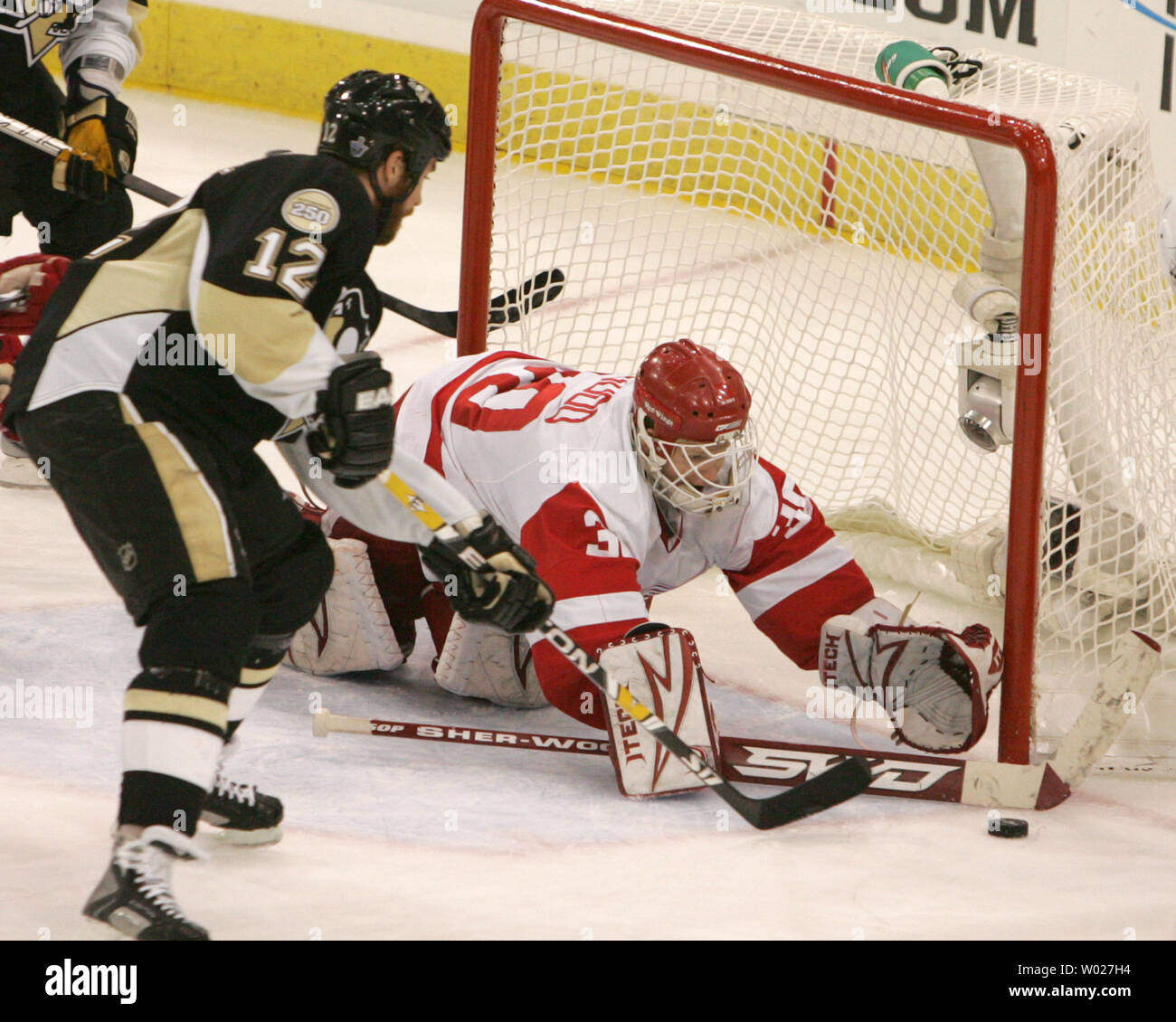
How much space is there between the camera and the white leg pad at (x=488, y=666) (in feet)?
9.92

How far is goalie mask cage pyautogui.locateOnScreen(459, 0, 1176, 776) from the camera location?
2.86m

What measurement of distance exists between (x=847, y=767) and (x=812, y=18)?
5.34ft

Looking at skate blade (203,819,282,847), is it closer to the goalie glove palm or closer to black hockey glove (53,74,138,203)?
the goalie glove palm

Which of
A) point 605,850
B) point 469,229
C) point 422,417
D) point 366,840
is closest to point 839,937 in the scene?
point 605,850

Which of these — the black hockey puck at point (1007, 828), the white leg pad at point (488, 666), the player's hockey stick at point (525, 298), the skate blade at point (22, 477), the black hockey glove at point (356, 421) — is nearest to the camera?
the black hockey glove at point (356, 421)

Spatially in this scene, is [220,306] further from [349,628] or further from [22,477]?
[22,477]

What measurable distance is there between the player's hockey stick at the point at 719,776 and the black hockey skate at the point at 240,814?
0.44 metres

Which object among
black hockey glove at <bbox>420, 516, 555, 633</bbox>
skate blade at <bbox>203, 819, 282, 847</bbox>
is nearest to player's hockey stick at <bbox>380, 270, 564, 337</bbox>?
black hockey glove at <bbox>420, 516, 555, 633</bbox>

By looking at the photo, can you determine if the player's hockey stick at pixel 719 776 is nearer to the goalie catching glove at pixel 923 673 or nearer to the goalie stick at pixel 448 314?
the goalie catching glove at pixel 923 673

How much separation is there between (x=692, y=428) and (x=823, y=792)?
0.57m

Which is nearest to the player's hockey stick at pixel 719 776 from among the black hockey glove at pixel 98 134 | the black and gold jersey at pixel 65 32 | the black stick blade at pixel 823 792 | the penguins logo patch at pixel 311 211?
the black stick blade at pixel 823 792

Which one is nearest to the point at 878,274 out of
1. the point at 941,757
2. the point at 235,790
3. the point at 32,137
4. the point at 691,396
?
the point at 691,396

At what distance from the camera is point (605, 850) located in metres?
2.51

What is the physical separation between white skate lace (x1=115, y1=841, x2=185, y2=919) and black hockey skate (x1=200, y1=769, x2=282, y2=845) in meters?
0.37
